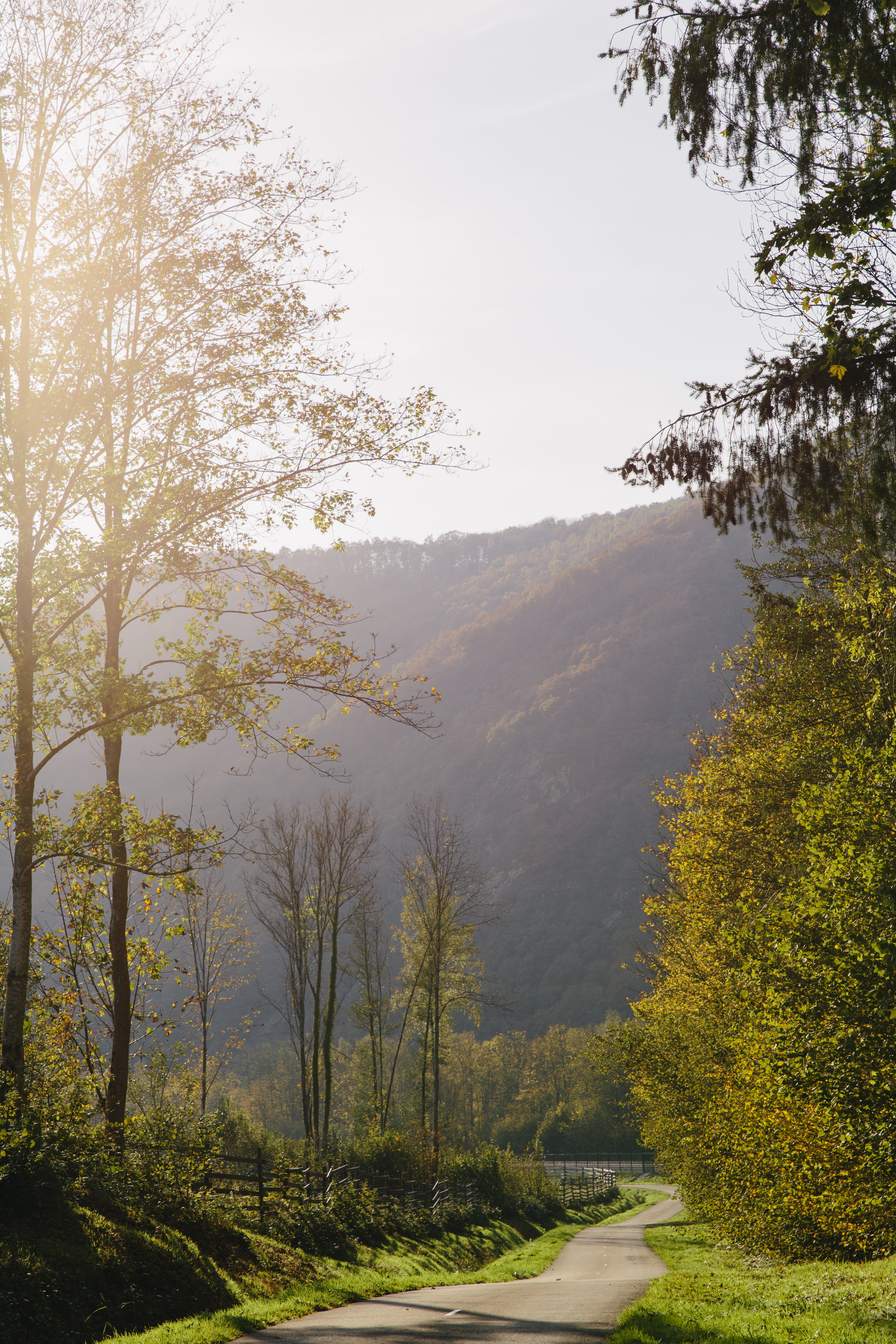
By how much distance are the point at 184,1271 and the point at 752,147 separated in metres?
12.5

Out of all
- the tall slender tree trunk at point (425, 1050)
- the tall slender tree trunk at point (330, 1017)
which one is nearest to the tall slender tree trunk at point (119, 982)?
the tall slender tree trunk at point (330, 1017)

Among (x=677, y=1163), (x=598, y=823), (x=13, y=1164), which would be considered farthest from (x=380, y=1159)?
(x=598, y=823)

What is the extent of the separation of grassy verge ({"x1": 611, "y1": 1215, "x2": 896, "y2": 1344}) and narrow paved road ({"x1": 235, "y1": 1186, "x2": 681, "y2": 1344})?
0.51 meters

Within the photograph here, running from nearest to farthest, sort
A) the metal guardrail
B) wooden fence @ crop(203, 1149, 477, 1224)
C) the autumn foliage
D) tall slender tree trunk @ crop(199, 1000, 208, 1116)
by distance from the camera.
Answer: the autumn foliage, wooden fence @ crop(203, 1149, 477, 1224), tall slender tree trunk @ crop(199, 1000, 208, 1116), the metal guardrail

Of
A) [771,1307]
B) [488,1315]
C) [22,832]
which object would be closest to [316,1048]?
[488,1315]

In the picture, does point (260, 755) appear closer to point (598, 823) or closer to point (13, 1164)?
point (13, 1164)

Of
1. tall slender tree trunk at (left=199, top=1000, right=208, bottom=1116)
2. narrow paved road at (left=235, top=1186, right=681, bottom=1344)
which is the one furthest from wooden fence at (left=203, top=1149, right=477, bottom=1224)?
narrow paved road at (left=235, top=1186, right=681, bottom=1344)

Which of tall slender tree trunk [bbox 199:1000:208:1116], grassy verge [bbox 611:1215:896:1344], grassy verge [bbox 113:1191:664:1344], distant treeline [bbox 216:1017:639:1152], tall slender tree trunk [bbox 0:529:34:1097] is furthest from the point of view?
distant treeline [bbox 216:1017:639:1152]

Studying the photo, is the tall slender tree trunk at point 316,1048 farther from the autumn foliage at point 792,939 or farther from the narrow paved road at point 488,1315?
the narrow paved road at point 488,1315

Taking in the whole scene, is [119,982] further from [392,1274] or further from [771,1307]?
[392,1274]

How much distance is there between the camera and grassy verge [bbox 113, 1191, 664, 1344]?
8086mm

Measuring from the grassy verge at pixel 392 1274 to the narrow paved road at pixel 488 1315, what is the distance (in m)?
0.31

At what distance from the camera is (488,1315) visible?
31.9 feet

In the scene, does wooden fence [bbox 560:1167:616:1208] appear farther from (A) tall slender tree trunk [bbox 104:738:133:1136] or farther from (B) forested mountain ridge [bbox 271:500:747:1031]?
(B) forested mountain ridge [bbox 271:500:747:1031]
